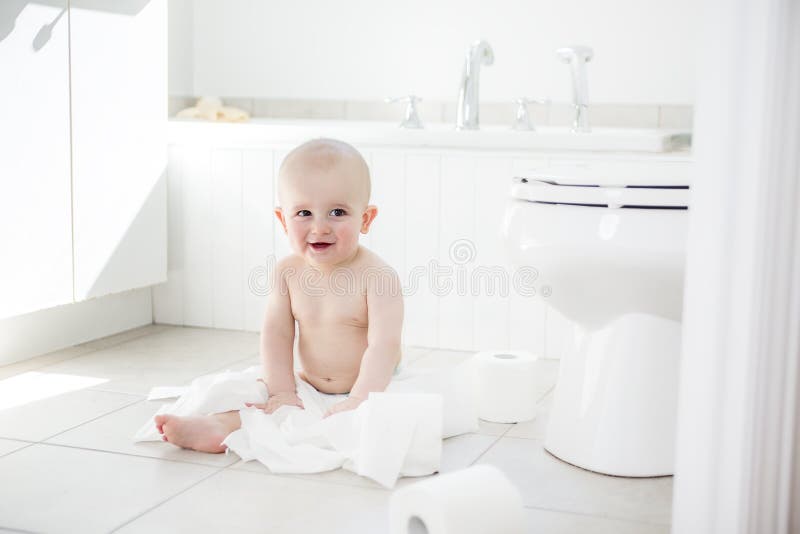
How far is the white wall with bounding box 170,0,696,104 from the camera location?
300 centimetres

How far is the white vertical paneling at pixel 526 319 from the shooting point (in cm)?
246

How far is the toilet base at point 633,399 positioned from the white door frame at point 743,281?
1.88ft

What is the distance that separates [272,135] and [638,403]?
1.42 meters

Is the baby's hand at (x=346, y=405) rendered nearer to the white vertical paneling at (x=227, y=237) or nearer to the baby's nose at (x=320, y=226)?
the baby's nose at (x=320, y=226)

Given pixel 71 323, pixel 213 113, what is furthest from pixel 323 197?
pixel 213 113

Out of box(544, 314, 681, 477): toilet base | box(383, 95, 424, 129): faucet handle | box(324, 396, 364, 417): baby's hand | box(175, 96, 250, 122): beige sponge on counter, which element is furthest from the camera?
box(175, 96, 250, 122): beige sponge on counter

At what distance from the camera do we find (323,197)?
69.0 inches

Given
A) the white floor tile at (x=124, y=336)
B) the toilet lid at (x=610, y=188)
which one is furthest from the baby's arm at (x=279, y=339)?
the white floor tile at (x=124, y=336)

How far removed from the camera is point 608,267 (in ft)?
5.12

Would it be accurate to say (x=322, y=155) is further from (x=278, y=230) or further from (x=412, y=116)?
(x=412, y=116)

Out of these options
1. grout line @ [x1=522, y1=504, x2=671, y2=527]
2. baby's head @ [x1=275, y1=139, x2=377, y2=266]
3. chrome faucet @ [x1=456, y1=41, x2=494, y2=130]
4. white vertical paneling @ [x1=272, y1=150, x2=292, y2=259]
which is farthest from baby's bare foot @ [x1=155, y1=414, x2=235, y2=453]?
chrome faucet @ [x1=456, y1=41, x2=494, y2=130]

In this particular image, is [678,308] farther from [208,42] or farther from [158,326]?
[208,42]

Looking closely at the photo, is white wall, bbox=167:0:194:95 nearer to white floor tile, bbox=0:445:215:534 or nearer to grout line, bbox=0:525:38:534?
white floor tile, bbox=0:445:215:534

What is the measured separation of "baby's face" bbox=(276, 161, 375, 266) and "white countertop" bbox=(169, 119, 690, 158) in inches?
31.0
